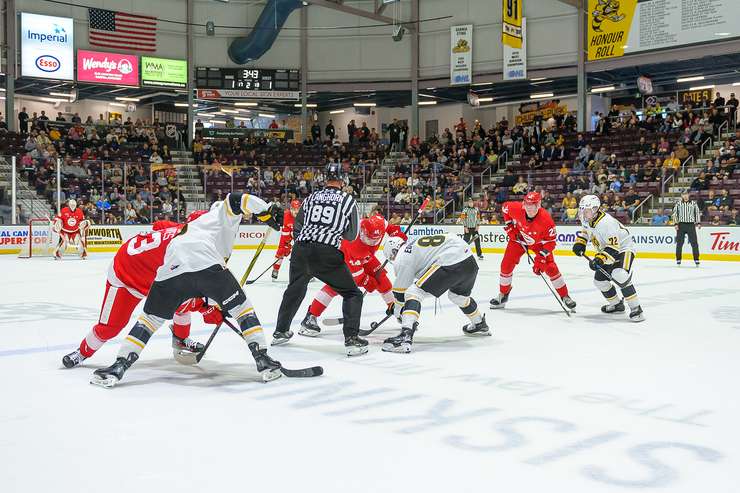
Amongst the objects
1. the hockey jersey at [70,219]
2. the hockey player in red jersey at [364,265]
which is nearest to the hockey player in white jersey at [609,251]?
the hockey player in red jersey at [364,265]

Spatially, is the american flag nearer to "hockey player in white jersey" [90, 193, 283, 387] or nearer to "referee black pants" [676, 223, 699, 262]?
"referee black pants" [676, 223, 699, 262]

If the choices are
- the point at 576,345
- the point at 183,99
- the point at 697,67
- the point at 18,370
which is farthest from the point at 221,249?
the point at 183,99

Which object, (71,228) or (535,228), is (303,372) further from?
(71,228)

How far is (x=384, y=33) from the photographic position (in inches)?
1129

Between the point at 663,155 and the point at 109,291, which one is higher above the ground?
the point at 663,155

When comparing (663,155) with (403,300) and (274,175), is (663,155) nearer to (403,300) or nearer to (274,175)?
(274,175)

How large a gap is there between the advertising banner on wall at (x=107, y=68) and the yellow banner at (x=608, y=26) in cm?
1468

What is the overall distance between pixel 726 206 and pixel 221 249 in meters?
14.5

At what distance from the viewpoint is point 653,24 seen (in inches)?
878

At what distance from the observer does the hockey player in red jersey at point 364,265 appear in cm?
696

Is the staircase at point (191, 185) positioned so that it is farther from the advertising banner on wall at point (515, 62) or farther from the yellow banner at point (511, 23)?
the advertising banner on wall at point (515, 62)

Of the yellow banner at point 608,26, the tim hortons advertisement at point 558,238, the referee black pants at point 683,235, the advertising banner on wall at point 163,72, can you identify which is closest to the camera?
the referee black pants at point 683,235

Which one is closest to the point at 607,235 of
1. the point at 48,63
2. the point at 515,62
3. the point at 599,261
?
the point at 599,261

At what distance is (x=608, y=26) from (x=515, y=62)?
325 cm
